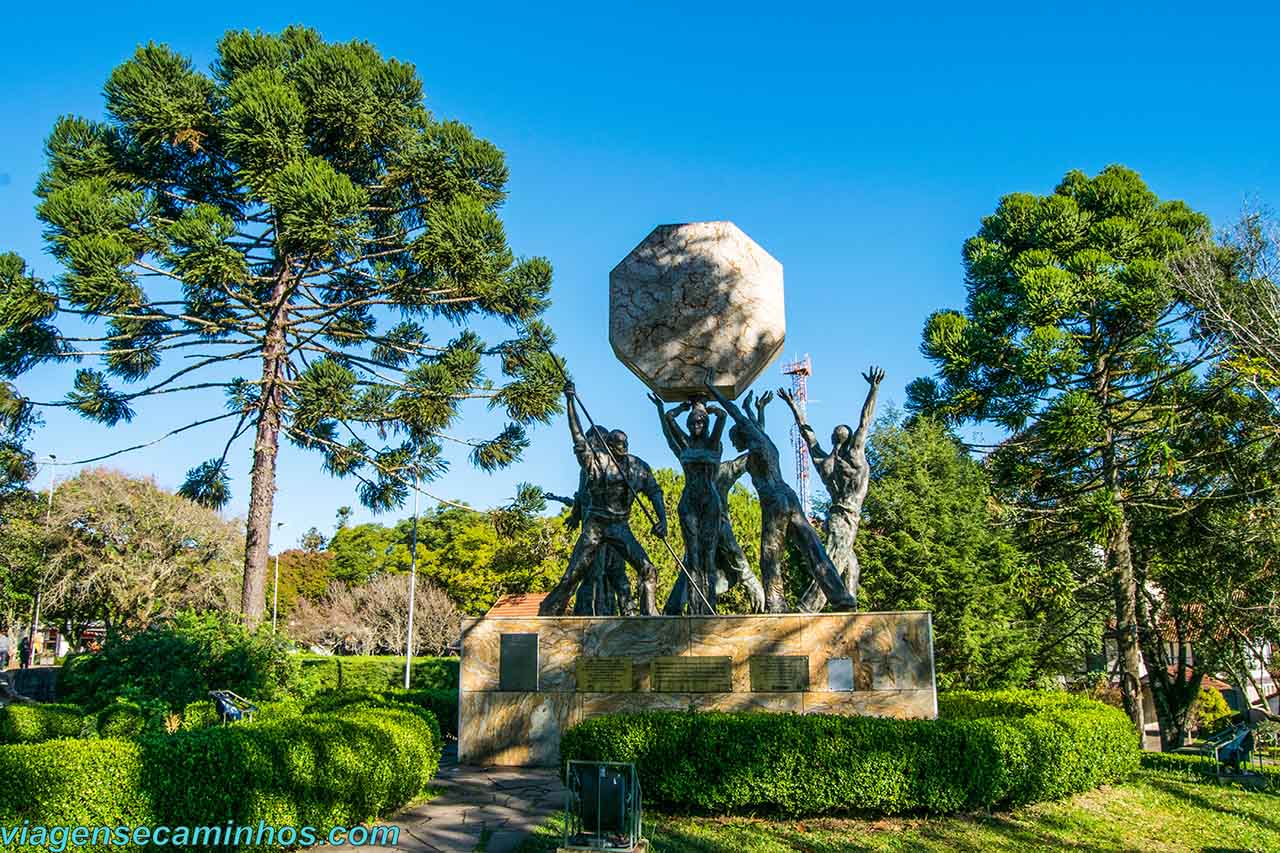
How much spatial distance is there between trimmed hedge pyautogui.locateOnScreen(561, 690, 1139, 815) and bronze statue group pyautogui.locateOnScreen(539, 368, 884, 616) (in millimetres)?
3492

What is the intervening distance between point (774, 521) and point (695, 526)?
1.07m

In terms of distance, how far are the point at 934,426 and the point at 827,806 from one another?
1761cm

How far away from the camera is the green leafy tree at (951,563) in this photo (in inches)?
833

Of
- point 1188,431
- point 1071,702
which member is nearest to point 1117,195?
point 1188,431

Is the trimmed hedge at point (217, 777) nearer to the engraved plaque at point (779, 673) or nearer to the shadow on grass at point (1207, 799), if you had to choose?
the engraved plaque at point (779, 673)

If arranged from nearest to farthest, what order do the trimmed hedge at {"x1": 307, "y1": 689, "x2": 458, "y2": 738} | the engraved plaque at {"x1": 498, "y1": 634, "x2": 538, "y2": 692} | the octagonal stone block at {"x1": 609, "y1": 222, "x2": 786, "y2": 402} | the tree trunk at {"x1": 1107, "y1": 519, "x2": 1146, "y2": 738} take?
the engraved plaque at {"x1": 498, "y1": 634, "x2": 538, "y2": 692}
the trimmed hedge at {"x1": 307, "y1": 689, "x2": 458, "y2": 738}
the octagonal stone block at {"x1": 609, "y1": 222, "x2": 786, "y2": 402}
the tree trunk at {"x1": 1107, "y1": 519, "x2": 1146, "y2": 738}

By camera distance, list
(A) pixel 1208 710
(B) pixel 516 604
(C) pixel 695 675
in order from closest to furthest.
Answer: (C) pixel 695 675 → (A) pixel 1208 710 → (B) pixel 516 604

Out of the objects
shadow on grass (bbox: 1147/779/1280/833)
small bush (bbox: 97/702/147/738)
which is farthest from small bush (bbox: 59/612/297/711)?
shadow on grass (bbox: 1147/779/1280/833)

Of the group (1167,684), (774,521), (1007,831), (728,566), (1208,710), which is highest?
(774,521)

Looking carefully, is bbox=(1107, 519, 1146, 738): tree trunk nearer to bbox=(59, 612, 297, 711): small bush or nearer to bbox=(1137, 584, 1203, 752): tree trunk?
bbox=(1137, 584, 1203, 752): tree trunk

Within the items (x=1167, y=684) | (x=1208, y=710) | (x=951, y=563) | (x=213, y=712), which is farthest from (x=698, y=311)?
(x=1208, y=710)

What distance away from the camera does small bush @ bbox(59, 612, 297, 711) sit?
13.9 metres

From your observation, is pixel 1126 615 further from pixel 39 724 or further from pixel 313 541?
pixel 313 541

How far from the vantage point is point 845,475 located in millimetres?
13406
